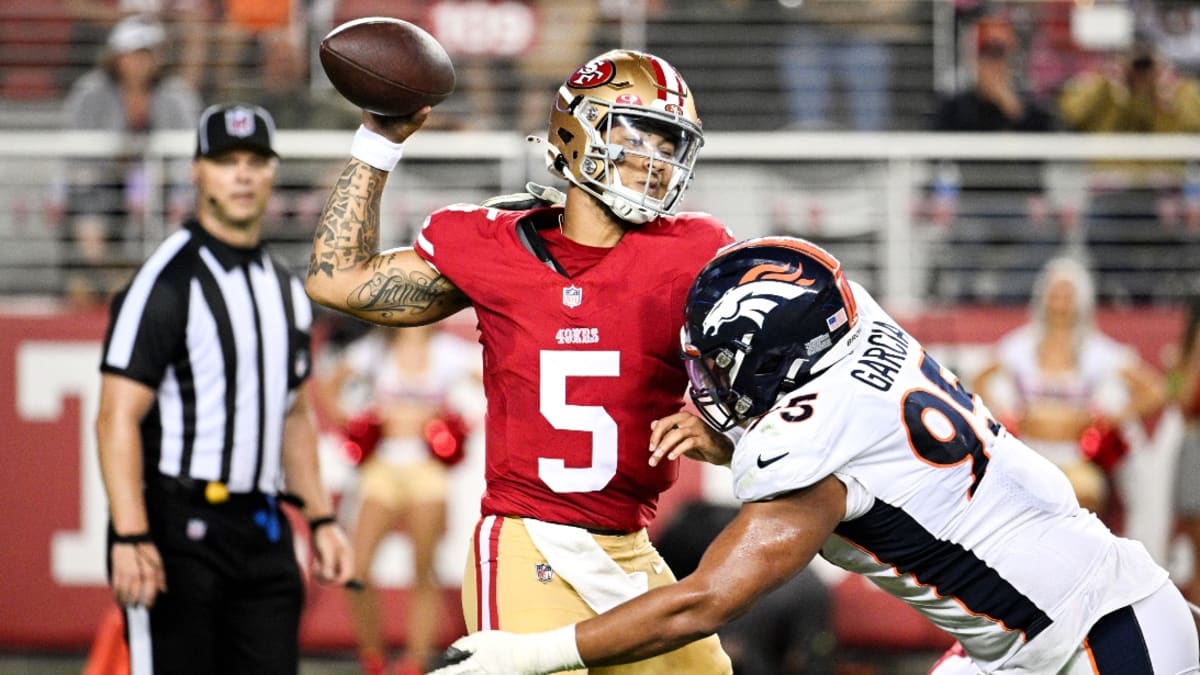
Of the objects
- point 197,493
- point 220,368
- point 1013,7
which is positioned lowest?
point 197,493

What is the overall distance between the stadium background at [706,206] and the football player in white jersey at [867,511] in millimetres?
4331

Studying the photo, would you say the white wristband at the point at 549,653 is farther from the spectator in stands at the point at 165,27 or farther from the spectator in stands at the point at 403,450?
the spectator in stands at the point at 165,27

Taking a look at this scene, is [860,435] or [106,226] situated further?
[106,226]

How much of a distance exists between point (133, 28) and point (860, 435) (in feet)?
21.8

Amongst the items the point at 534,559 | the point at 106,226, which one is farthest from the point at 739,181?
the point at 534,559

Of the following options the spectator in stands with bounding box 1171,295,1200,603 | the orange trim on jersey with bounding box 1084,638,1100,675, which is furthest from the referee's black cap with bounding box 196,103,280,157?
the spectator in stands with bounding box 1171,295,1200,603

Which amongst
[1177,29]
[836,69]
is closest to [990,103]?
[836,69]

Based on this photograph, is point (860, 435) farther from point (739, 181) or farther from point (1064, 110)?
point (1064, 110)

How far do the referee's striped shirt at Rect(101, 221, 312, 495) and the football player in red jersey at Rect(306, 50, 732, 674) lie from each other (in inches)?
42.2

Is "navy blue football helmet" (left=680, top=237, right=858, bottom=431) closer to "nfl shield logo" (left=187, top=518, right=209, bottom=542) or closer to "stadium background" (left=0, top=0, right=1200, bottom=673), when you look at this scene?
"nfl shield logo" (left=187, top=518, right=209, bottom=542)

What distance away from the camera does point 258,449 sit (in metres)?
4.72

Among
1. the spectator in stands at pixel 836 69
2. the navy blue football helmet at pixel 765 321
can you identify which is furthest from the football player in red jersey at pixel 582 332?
the spectator in stands at pixel 836 69

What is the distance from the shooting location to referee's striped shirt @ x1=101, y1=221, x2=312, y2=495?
4.61m

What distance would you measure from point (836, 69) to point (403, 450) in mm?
3503
